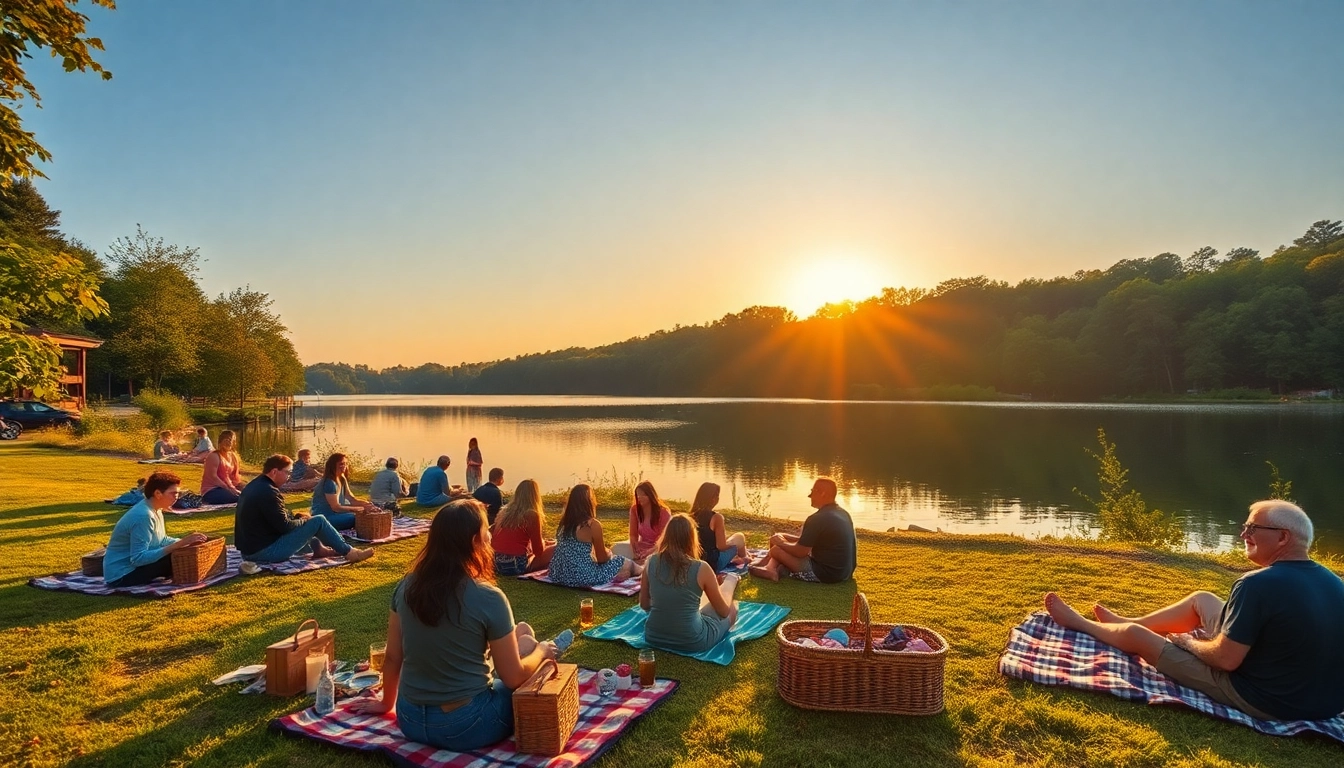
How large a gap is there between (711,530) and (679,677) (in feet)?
9.06

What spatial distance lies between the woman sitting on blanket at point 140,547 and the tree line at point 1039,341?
81282mm

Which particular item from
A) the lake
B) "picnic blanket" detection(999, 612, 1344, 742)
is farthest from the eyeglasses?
the lake

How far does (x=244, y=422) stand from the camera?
44.8m

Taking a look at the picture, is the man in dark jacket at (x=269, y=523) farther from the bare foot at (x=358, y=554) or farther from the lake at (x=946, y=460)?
the lake at (x=946, y=460)

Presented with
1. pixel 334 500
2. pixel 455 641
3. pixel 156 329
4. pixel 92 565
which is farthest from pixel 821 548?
pixel 156 329

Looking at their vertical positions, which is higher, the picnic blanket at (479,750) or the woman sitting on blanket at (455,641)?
the woman sitting on blanket at (455,641)

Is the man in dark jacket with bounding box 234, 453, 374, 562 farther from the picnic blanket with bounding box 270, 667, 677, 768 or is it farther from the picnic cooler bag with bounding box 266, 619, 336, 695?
the picnic blanket with bounding box 270, 667, 677, 768

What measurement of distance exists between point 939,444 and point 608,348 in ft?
440

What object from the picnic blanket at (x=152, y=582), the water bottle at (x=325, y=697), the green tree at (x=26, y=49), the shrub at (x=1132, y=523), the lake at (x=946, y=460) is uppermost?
the green tree at (x=26, y=49)

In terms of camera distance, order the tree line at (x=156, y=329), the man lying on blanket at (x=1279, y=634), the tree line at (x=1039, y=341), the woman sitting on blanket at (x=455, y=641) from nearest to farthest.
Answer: the woman sitting on blanket at (x=455, y=641), the man lying on blanket at (x=1279, y=634), the tree line at (x=156, y=329), the tree line at (x=1039, y=341)

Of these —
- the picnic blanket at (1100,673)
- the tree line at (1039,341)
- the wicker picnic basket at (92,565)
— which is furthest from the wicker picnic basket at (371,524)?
the tree line at (1039,341)

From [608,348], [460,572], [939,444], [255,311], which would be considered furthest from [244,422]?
[608,348]

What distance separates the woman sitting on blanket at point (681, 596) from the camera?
4957 mm

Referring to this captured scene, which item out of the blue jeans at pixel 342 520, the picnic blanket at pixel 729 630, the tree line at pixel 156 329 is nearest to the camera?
the picnic blanket at pixel 729 630
